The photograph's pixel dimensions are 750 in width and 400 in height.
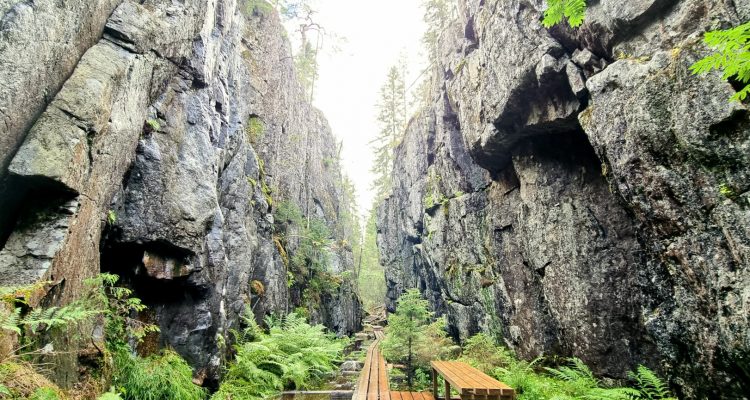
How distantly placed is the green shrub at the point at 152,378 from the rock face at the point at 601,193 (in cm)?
942

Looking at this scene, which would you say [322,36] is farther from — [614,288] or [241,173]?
[614,288]

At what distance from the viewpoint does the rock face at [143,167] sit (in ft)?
16.9

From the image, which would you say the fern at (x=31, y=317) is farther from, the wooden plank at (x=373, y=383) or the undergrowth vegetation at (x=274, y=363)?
the wooden plank at (x=373, y=383)

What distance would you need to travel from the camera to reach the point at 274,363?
10.2 meters

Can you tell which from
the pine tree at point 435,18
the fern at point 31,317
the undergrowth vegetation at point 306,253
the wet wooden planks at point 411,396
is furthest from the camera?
the pine tree at point 435,18

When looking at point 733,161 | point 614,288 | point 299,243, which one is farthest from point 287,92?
point 733,161

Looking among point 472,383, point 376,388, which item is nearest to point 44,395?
point 376,388

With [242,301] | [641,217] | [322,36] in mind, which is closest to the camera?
[641,217]

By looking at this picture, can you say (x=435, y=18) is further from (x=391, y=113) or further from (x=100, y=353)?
(x=100, y=353)

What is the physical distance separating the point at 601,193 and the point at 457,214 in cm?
774

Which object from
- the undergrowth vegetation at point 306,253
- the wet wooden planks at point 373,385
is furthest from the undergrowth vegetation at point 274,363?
the undergrowth vegetation at point 306,253

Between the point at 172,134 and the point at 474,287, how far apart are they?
1296 cm

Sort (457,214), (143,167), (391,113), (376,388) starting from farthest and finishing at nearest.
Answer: (391,113) < (457,214) < (143,167) < (376,388)

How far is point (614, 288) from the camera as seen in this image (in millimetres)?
10117
